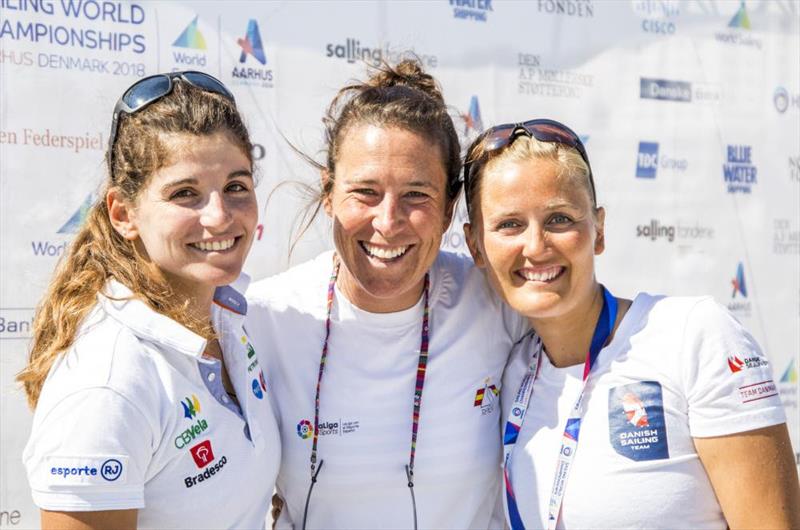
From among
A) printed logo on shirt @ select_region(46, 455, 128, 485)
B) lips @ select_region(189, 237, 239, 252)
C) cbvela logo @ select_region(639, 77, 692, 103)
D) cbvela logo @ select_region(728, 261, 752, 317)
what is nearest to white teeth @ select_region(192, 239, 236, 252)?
lips @ select_region(189, 237, 239, 252)

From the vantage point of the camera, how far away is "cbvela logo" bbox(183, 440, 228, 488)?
1.63m

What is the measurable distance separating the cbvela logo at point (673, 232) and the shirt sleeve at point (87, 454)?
325cm

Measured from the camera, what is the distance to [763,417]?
176cm

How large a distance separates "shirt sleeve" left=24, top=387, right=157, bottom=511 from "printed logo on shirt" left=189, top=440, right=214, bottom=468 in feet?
0.50

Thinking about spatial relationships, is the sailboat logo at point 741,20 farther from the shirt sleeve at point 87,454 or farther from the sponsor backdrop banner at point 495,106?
the shirt sleeve at point 87,454

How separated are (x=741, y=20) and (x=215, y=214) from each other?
149 inches

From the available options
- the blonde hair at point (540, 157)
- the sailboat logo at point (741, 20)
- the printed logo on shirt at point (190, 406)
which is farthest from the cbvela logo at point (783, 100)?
the printed logo on shirt at point (190, 406)

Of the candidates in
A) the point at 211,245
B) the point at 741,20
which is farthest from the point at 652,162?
the point at 211,245

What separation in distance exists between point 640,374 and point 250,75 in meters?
2.12

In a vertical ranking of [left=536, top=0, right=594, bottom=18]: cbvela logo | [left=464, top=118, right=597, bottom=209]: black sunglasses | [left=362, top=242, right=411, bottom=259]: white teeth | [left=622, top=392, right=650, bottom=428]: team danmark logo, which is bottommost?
[left=622, top=392, right=650, bottom=428]: team danmark logo

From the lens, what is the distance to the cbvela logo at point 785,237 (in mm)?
4582

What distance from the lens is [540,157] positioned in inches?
79.7

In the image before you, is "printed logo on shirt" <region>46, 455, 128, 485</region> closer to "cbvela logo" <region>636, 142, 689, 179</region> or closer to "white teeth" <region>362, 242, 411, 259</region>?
"white teeth" <region>362, 242, 411, 259</region>

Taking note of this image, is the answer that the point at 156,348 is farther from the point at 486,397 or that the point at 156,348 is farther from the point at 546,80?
the point at 546,80
